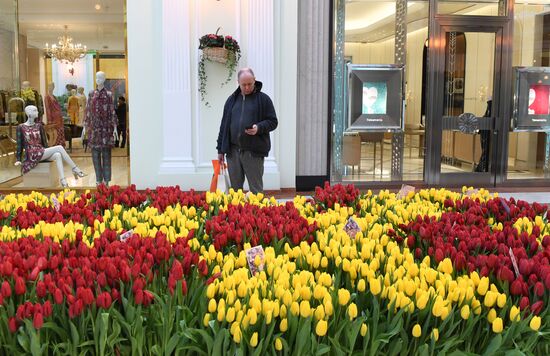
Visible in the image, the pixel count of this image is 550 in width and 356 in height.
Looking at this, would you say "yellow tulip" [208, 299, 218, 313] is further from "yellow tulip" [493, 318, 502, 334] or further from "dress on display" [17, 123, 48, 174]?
"dress on display" [17, 123, 48, 174]

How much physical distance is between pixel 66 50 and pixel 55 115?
3.56 ft

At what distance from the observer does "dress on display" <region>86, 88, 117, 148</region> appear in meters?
9.27

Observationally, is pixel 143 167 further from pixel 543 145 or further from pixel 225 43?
pixel 543 145

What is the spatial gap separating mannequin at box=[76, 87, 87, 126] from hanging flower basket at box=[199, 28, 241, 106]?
2.11 meters

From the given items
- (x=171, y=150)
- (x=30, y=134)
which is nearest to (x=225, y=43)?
(x=171, y=150)

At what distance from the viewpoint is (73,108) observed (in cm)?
980

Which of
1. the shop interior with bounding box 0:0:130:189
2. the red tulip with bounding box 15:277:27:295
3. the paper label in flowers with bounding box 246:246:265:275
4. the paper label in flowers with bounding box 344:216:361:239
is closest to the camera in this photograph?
the red tulip with bounding box 15:277:27:295

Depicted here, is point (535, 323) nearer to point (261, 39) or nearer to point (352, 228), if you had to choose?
point (352, 228)

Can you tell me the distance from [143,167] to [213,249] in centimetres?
692

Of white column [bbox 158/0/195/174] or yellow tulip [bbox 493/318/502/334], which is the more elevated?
white column [bbox 158/0/195/174]

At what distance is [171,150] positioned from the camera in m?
8.79

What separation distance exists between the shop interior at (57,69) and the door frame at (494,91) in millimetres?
4833

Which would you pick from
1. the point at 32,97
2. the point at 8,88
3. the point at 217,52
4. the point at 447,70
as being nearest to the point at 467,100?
the point at 447,70

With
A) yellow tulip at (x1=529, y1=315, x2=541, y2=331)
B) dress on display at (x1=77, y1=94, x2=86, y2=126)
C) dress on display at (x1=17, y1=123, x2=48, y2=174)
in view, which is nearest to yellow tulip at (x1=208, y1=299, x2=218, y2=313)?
yellow tulip at (x1=529, y1=315, x2=541, y2=331)
